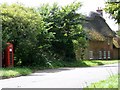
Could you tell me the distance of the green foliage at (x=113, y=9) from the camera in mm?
14492

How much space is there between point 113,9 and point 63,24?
26.5 m

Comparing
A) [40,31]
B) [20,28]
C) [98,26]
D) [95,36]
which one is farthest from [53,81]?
[98,26]

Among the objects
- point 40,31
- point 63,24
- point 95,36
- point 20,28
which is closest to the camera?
point 20,28

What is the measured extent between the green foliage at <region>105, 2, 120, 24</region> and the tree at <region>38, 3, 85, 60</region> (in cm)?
2414

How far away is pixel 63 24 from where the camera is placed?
41.2 m

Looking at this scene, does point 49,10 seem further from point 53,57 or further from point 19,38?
point 19,38

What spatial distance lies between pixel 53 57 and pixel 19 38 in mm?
11339

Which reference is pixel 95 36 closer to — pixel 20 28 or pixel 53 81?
pixel 20 28

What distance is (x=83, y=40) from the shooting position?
49.1m

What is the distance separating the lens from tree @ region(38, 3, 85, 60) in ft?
133

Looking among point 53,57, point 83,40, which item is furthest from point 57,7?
point 83,40

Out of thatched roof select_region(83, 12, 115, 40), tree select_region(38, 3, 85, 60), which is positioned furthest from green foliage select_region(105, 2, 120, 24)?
thatched roof select_region(83, 12, 115, 40)

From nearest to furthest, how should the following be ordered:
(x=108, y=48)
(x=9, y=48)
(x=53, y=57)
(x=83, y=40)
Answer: (x=9, y=48)
(x=53, y=57)
(x=83, y=40)
(x=108, y=48)

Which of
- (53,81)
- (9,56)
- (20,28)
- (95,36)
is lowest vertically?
(53,81)
